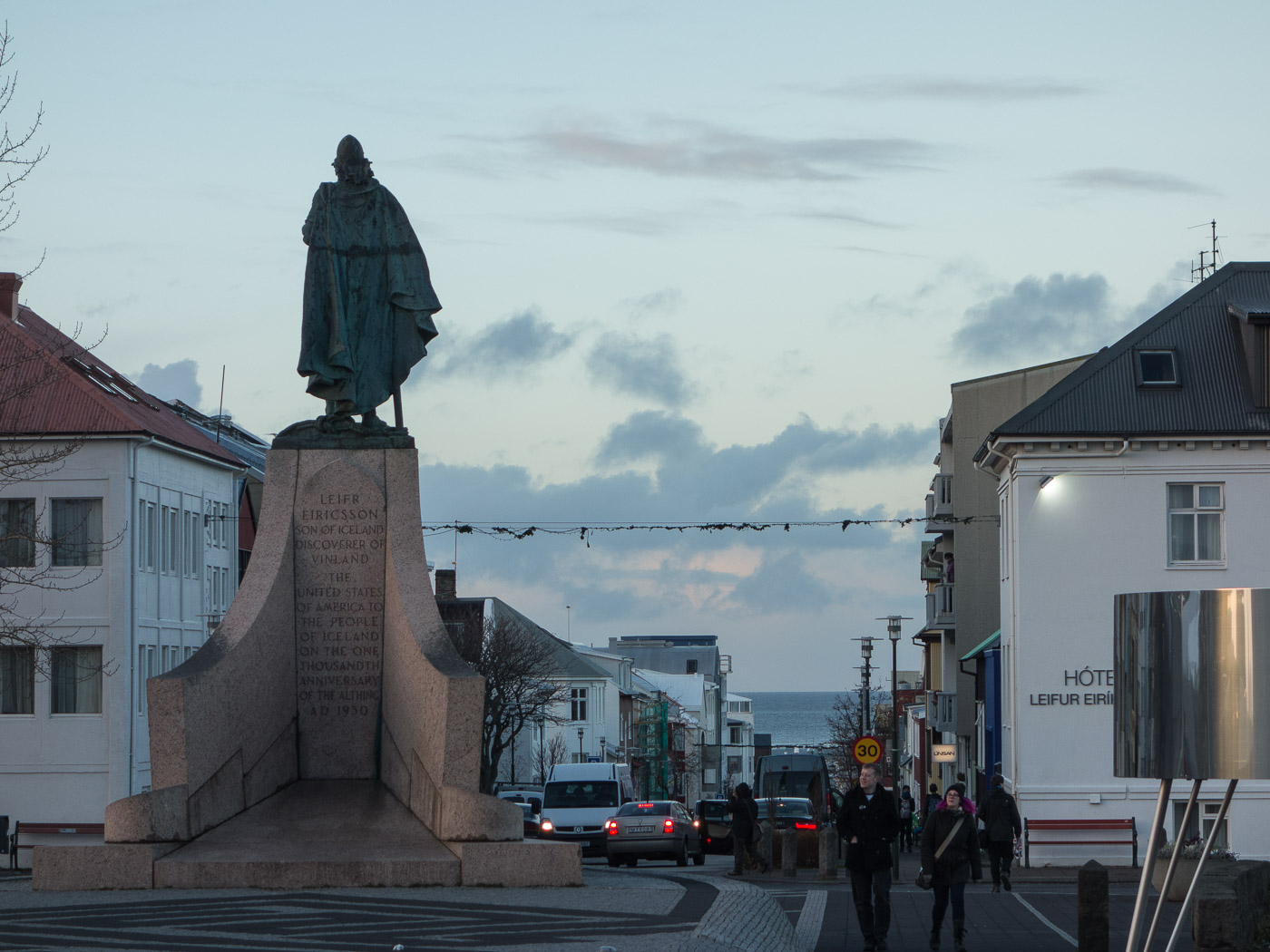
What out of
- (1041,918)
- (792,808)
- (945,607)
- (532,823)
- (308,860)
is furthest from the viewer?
(945,607)

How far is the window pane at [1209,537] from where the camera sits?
37.0 metres

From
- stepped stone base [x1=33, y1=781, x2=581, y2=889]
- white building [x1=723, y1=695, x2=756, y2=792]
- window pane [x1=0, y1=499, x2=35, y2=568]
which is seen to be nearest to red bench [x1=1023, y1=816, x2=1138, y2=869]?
stepped stone base [x1=33, y1=781, x2=581, y2=889]

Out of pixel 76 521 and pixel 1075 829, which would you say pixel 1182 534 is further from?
pixel 76 521

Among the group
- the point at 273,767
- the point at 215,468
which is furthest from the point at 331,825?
the point at 215,468

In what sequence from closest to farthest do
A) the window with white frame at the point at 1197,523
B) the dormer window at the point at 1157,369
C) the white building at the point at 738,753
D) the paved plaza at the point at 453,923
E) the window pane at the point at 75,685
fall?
the paved plaza at the point at 453,923 → the window with white frame at the point at 1197,523 → the dormer window at the point at 1157,369 → the window pane at the point at 75,685 → the white building at the point at 738,753

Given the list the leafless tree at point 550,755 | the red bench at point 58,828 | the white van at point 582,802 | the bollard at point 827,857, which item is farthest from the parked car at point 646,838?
the leafless tree at point 550,755

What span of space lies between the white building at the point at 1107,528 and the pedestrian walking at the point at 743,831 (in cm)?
628

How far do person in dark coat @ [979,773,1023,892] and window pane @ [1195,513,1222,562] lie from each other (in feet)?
30.0

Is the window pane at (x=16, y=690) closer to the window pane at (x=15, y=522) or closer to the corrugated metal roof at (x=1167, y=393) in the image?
the window pane at (x=15, y=522)

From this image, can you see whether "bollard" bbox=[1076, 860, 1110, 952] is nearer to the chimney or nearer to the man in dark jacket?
the man in dark jacket

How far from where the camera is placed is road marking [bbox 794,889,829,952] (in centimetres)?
1674

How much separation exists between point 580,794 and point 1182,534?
14175 millimetres

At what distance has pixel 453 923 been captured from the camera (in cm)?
1353

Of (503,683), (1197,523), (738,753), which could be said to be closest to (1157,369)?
(1197,523)
